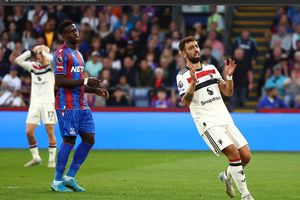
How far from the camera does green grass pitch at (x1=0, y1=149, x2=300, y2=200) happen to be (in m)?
13.9

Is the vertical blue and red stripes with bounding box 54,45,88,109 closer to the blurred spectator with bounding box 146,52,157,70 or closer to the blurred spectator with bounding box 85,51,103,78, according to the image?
the blurred spectator with bounding box 85,51,103,78

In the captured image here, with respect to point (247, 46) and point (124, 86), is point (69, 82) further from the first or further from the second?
point (247, 46)

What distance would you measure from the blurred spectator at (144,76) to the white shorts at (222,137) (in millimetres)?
12739

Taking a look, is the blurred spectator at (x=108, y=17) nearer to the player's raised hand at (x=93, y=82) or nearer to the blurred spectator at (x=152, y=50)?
the blurred spectator at (x=152, y=50)

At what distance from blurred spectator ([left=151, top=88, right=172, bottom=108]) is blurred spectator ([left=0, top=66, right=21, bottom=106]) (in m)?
3.72

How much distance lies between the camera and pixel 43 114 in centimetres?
1958

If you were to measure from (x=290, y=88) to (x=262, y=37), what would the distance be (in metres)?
5.14

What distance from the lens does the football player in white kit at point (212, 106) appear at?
13000mm

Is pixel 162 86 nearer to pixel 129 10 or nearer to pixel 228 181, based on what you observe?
pixel 129 10

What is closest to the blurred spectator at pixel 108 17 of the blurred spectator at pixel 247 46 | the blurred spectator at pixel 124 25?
the blurred spectator at pixel 124 25

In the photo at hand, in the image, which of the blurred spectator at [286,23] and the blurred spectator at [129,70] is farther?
the blurred spectator at [286,23]

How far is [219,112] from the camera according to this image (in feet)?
43.6

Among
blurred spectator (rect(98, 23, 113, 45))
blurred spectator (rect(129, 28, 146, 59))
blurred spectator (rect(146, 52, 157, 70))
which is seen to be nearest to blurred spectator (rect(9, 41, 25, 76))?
blurred spectator (rect(98, 23, 113, 45))

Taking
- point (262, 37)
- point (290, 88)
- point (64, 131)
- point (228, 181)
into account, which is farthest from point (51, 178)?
point (262, 37)
